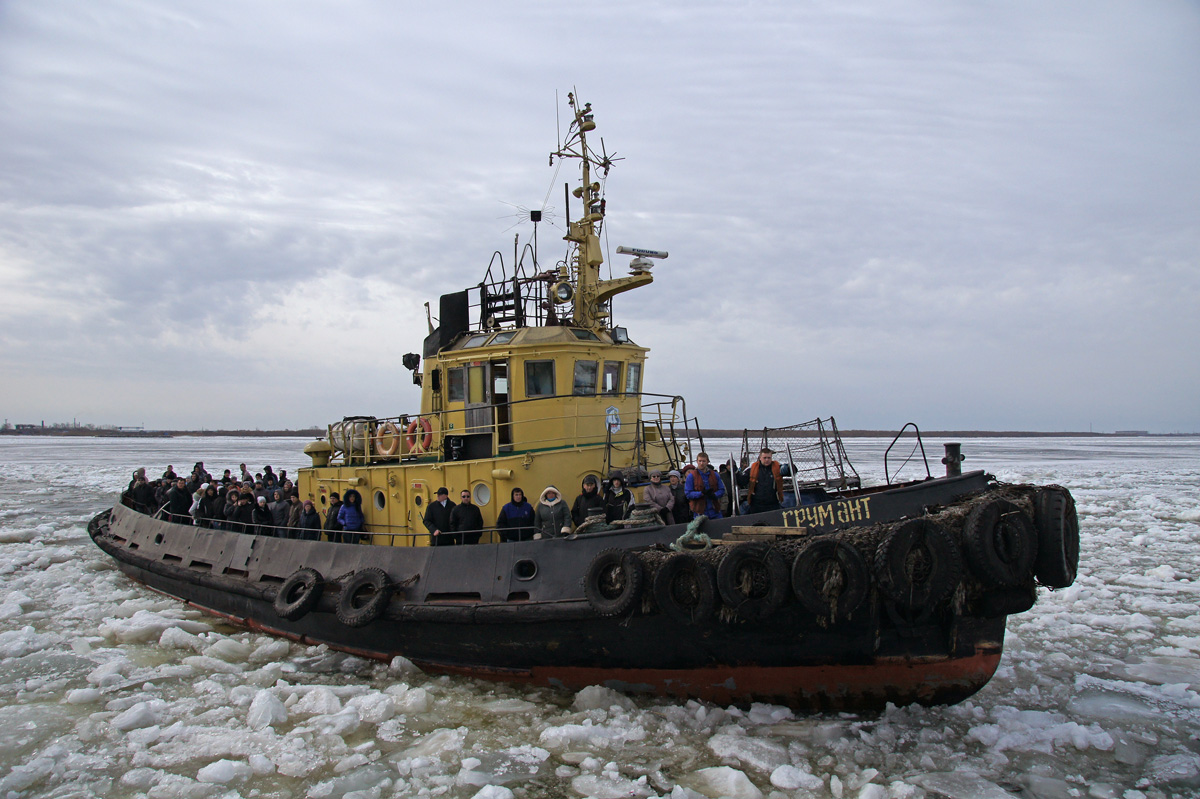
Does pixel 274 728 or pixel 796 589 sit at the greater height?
pixel 796 589

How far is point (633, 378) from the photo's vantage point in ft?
30.5

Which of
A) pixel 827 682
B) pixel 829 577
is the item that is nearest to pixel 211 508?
pixel 827 682

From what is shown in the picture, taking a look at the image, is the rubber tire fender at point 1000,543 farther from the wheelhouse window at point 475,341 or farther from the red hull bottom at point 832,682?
the wheelhouse window at point 475,341

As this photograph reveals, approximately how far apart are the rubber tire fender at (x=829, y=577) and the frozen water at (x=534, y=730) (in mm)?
1134

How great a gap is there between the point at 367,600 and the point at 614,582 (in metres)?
2.92

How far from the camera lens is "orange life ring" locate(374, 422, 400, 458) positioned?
8891mm

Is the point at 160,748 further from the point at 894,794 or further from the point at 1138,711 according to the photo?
the point at 1138,711

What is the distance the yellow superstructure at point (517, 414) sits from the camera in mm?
7730

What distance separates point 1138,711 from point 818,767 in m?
3.14

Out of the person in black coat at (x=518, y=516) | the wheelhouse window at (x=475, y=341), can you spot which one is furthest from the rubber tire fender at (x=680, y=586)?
the wheelhouse window at (x=475, y=341)

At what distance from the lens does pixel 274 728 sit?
5727 millimetres

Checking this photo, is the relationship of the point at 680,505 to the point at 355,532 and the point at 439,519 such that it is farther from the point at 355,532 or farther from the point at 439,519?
the point at 355,532

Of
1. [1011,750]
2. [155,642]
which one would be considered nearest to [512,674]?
[1011,750]

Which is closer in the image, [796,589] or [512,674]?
[796,589]
